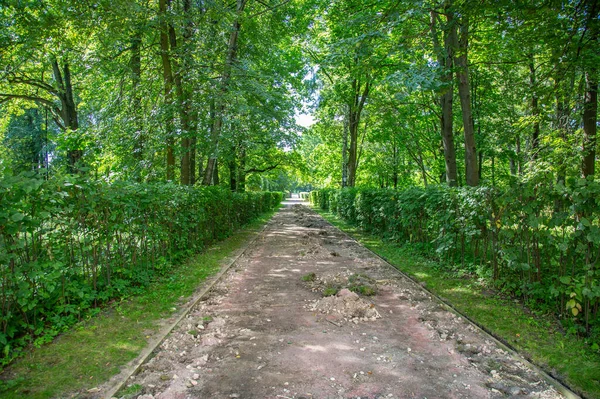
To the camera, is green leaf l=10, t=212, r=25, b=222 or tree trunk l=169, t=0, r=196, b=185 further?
tree trunk l=169, t=0, r=196, b=185

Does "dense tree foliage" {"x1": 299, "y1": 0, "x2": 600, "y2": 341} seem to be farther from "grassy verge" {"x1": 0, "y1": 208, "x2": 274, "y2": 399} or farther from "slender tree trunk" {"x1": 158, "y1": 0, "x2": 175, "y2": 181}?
"slender tree trunk" {"x1": 158, "y1": 0, "x2": 175, "y2": 181}

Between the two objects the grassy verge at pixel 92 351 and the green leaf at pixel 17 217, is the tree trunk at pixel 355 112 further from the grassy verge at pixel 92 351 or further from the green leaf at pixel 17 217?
the green leaf at pixel 17 217

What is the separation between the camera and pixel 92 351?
3.73 m

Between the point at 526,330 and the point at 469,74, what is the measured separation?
47.2ft

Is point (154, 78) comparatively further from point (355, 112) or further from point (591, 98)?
point (591, 98)

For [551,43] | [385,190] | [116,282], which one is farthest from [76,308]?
[385,190]

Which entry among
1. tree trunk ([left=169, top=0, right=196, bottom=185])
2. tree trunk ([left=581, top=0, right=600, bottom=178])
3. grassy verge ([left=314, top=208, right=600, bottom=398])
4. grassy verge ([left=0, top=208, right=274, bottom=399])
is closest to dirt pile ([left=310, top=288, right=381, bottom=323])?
grassy verge ([left=314, top=208, right=600, bottom=398])

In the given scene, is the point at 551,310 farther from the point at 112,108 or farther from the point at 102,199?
the point at 112,108

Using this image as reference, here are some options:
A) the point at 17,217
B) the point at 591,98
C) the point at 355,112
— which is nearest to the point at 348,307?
the point at 17,217

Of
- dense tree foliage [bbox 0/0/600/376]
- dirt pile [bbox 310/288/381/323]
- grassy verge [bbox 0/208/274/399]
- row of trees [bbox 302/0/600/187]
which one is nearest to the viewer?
grassy verge [bbox 0/208/274/399]

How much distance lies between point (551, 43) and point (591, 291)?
4.71 meters

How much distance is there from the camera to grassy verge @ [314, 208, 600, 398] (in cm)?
334

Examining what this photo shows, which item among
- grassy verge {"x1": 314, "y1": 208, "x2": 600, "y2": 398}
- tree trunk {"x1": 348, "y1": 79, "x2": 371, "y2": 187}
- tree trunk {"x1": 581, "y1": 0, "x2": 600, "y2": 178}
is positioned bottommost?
grassy verge {"x1": 314, "y1": 208, "x2": 600, "y2": 398}

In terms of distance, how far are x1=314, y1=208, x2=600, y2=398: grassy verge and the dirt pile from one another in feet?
4.43
